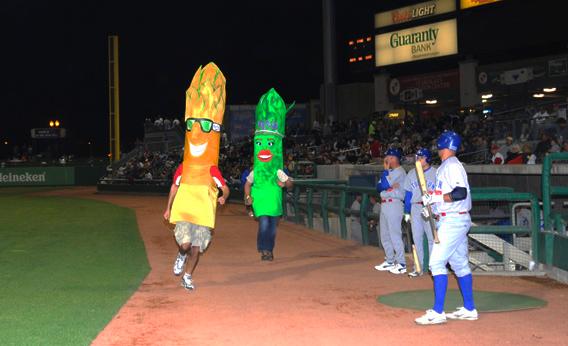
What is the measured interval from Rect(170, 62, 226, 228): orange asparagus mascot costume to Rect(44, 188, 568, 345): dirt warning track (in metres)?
1.00

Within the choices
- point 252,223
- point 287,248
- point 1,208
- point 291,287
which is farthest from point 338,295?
point 1,208

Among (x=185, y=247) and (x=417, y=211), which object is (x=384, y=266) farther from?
(x=185, y=247)

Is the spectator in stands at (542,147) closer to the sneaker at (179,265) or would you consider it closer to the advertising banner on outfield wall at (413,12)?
the sneaker at (179,265)

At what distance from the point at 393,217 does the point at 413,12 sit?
2916cm

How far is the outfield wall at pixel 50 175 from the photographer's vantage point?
2040 inches

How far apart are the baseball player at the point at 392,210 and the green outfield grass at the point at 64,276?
3551 millimetres

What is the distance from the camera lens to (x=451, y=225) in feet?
24.5

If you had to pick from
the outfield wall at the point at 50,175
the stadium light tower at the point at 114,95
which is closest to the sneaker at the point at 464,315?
the stadium light tower at the point at 114,95

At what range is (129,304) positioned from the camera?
27.7ft

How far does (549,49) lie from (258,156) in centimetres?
2573

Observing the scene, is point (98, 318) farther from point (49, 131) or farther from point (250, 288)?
point (49, 131)

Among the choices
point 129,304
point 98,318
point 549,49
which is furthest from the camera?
point 549,49

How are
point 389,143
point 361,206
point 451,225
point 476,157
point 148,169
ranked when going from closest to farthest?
1. point 451,225
2. point 361,206
3. point 476,157
4. point 389,143
5. point 148,169

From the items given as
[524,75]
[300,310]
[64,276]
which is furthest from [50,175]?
[300,310]
